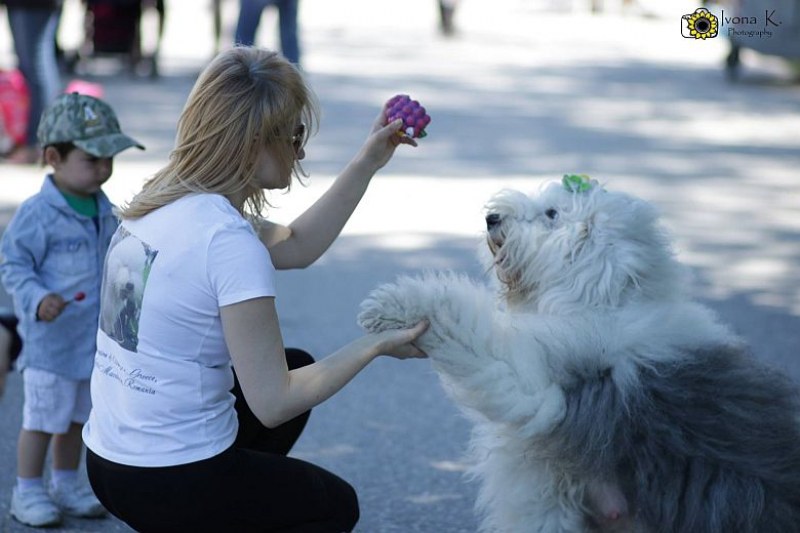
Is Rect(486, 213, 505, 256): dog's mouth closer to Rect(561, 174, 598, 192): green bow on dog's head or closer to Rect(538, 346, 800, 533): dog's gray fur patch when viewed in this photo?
Rect(561, 174, 598, 192): green bow on dog's head

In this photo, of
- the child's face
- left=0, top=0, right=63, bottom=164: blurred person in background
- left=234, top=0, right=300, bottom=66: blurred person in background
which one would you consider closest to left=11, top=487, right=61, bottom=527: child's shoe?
the child's face

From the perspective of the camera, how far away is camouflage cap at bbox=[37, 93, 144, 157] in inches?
144

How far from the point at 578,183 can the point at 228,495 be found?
1.24 m

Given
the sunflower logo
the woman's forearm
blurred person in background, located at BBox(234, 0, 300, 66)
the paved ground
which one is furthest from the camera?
blurred person in background, located at BBox(234, 0, 300, 66)

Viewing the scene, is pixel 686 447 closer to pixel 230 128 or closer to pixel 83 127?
pixel 230 128

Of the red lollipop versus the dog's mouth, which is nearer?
the dog's mouth

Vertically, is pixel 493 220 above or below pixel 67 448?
above

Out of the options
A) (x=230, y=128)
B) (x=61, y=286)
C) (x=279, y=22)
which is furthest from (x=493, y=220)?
(x=279, y=22)

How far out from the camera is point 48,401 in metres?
3.59

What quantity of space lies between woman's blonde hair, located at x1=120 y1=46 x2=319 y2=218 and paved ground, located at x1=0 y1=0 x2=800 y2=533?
1.26 m

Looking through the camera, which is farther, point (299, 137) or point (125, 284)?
point (299, 137)

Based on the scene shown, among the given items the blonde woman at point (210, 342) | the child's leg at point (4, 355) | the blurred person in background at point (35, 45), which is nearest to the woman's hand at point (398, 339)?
the blonde woman at point (210, 342)

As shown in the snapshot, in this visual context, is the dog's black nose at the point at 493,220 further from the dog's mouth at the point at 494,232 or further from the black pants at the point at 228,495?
the black pants at the point at 228,495

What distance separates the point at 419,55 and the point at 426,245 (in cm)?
917
